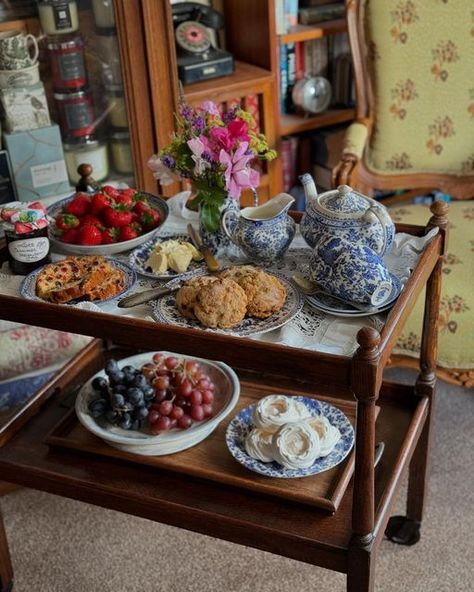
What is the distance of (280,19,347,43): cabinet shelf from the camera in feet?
8.26

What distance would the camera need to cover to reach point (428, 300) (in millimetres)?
1617

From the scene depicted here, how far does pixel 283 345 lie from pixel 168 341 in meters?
0.18

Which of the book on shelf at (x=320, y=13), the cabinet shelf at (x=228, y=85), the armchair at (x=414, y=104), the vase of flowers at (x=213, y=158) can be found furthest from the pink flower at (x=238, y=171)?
the book on shelf at (x=320, y=13)

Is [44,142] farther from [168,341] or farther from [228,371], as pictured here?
[168,341]

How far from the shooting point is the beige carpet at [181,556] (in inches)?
69.6

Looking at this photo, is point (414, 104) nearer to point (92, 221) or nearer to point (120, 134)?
point (120, 134)

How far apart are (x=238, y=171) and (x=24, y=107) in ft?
2.77

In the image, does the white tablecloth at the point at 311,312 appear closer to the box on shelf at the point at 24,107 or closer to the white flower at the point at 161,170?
the white flower at the point at 161,170

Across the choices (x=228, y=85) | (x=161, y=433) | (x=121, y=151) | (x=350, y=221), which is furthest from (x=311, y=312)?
(x=228, y=85)

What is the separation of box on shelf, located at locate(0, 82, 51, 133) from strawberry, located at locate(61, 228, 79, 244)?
1.95ft

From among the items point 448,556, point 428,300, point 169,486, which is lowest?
point 448,556

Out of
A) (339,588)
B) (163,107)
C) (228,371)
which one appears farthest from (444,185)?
(339,588)

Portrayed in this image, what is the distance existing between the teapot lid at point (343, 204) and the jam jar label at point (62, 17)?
0.95 metres

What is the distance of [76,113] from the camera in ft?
7.17
